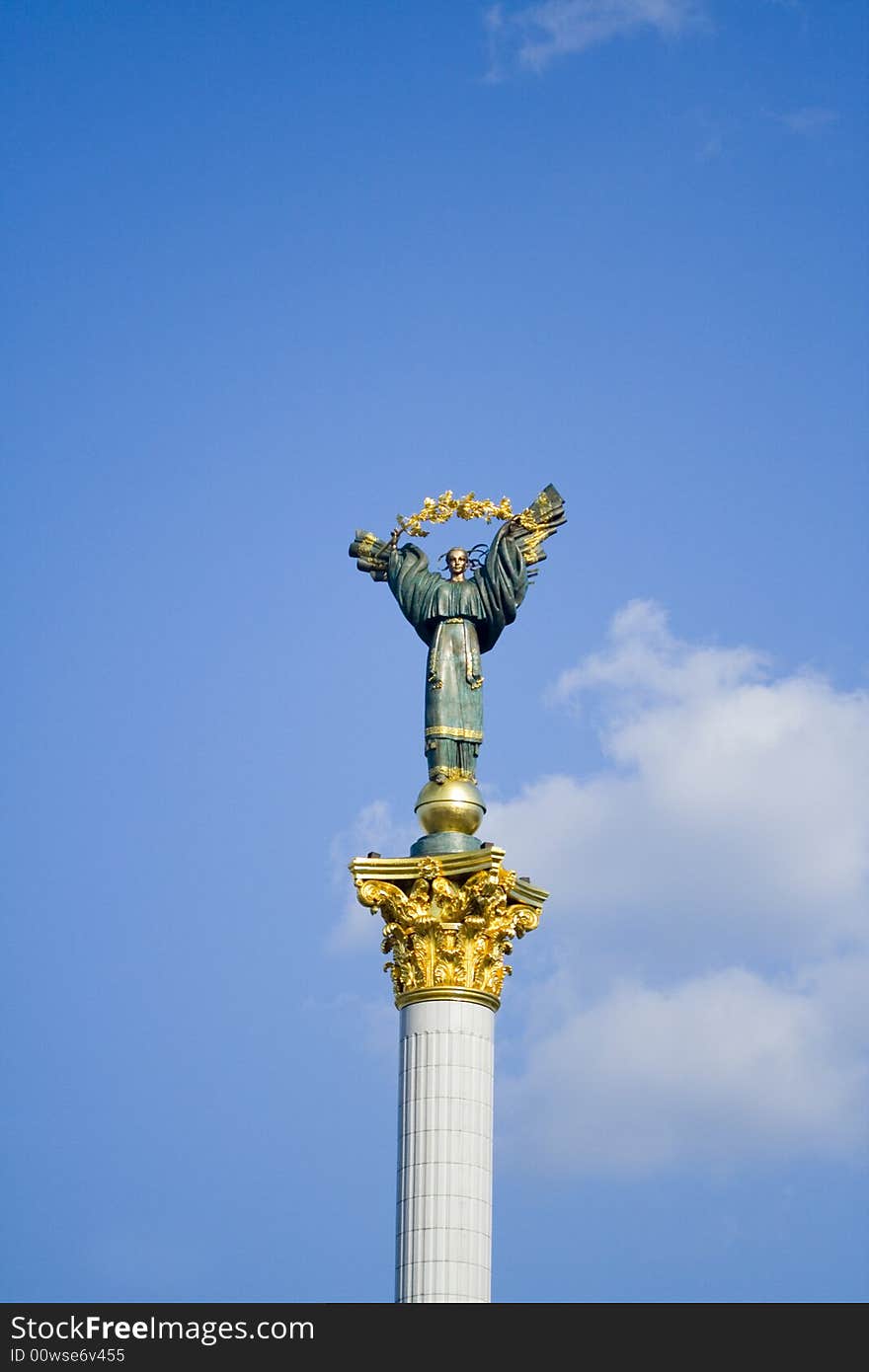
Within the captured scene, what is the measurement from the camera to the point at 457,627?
54.3 meters

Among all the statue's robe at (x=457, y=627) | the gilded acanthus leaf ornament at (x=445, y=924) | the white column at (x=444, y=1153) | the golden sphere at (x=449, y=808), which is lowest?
the white column at (x=444, y=1153)

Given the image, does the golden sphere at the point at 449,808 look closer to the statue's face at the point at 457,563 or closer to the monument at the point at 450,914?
the monument at the point at 450,914

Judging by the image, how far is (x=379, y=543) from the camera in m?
56.0

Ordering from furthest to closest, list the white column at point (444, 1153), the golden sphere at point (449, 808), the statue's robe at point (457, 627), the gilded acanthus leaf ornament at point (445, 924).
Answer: the statue's robe at point (457, 627) < the golden sphere at point (449, 808) < the gilded acanthus leaf ornament at point (445, 924) < the white column at point (444, 1153)

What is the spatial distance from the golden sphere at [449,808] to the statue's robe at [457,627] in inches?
17.3

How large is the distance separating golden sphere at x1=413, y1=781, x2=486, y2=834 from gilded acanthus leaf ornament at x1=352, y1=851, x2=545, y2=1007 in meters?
1.38

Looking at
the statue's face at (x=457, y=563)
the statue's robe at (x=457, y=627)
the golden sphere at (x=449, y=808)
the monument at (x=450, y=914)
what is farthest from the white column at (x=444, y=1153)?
the statue's face at (x=457, y=563)

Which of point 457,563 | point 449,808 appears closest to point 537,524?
point 457,563

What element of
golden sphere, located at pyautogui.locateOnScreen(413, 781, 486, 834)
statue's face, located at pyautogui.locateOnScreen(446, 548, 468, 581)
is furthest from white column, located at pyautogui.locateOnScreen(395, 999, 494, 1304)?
statue's face, located at pyautogui.locateOnScreen(446, 548, 468, 581)

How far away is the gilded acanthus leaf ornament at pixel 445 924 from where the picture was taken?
50812 mm

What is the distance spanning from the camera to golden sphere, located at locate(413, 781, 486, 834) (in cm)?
5244
